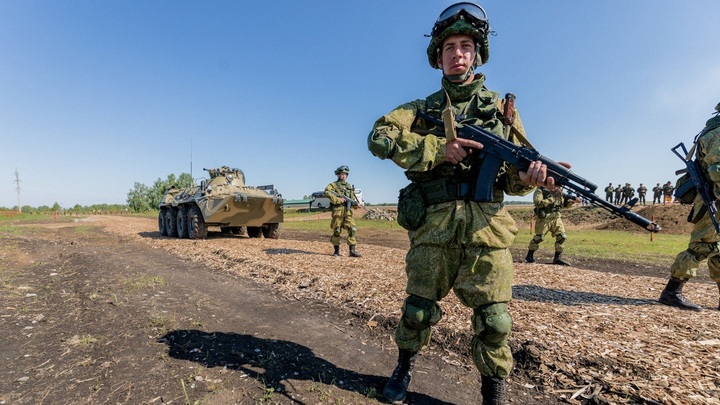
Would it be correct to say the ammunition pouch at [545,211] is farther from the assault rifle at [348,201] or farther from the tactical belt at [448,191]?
the tactical belt at [448,191]

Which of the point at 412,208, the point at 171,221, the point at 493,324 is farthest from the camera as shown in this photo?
the point at 171,221

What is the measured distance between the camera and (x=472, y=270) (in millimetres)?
2209

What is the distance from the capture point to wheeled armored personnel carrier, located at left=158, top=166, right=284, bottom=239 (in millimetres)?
11852

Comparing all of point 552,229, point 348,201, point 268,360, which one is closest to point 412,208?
point 268,360

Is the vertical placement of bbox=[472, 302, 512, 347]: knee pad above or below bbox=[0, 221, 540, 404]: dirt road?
above

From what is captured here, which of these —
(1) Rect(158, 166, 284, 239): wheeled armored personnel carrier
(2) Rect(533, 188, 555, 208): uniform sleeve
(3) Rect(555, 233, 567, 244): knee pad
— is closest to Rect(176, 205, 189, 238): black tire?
(1) Rect(158, 166, 284, 239): wheeled armored personnel carrier

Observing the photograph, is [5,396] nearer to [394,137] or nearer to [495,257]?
[394,137]

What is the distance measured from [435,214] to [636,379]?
6.22 feet

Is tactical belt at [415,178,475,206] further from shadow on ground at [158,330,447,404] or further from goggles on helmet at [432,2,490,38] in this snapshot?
shadow on ground at [158,330,447,404]

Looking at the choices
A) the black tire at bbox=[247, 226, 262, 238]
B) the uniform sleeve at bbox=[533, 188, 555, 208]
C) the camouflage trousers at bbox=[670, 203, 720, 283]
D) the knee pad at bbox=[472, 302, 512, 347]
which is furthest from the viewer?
the black tire at bbox=[247, 226, 262, 238]

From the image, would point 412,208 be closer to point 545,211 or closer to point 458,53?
point 458,53

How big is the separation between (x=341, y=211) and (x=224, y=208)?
490 centimetres

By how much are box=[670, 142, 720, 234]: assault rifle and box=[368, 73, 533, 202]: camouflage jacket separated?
10.2 feet

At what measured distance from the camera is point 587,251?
11.1m
